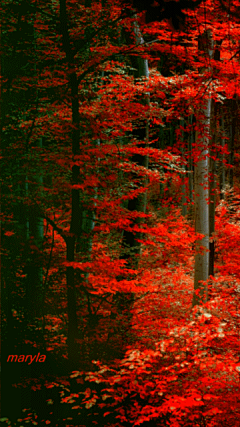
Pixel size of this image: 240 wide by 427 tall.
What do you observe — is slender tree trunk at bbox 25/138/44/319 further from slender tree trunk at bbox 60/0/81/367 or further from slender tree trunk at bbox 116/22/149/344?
slender tree trunk at bbox 116/22/149/344

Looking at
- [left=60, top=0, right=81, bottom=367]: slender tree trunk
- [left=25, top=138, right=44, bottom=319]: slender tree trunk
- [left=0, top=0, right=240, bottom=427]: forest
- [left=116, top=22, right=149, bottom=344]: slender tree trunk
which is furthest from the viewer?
[left=116, top=22, right=149, bottom=344]: slender tree trunk

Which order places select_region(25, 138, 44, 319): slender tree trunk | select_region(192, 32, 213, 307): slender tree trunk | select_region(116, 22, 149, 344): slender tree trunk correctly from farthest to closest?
1. select_region(192, 32, 213, 307): slender tree trunk
2. select_region(116, 22, 149, 344): slender tree trunk
3. select_region(25, 138, 44, 319): slender tree trunk

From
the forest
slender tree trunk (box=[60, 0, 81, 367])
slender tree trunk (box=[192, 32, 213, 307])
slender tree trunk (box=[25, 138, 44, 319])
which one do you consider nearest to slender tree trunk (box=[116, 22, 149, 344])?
the forest

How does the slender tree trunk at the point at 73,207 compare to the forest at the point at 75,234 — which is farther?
the slender tree trunk at the point at 73,207

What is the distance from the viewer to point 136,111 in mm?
6898

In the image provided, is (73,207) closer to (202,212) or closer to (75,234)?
(75,234)

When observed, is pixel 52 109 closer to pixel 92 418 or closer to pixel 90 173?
pixel 90 173

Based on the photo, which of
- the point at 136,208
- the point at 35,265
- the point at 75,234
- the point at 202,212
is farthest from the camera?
the point at 202,212

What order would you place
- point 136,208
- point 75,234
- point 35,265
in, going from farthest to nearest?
point 136,208 → point 35,265 → point 75,234

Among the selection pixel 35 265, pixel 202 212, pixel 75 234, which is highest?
pixel 202 212

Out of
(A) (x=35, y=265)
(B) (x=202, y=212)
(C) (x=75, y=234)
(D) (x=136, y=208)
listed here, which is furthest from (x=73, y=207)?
(B) (x=202, y=212)

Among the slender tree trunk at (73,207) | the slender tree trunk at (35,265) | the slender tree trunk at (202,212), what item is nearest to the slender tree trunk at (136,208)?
the slender tree trunk at (73,207)

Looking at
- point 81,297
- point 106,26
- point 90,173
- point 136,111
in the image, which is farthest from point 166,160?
point 81,297

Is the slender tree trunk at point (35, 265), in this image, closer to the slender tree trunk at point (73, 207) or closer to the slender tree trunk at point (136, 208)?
the slender tree trunk at point (73, 207)
